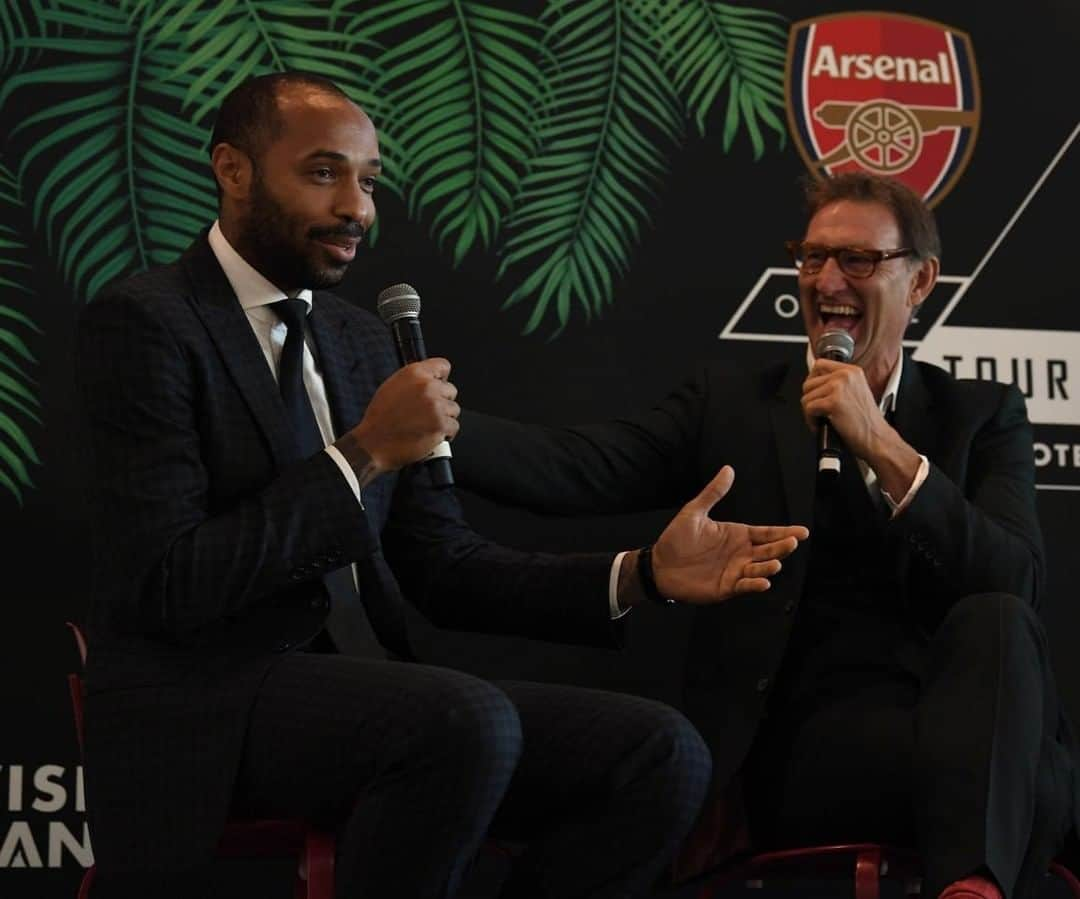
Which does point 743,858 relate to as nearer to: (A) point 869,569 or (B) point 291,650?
(A) point 869,569

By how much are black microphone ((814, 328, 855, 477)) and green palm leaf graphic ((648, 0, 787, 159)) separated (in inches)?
30.0

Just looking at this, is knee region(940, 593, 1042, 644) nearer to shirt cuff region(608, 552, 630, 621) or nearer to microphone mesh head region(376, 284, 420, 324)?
shirt cuff region(608, 552, 630, 621)

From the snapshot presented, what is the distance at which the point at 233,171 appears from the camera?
2701mm

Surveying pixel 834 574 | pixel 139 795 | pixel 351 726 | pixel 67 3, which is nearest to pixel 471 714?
pixel 351 726

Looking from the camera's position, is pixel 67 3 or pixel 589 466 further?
pixel 67 3

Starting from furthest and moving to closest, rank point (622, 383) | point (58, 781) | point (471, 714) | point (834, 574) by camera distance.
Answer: point (622, 383), point (58, 781), point (834, 574), point (471, 714)

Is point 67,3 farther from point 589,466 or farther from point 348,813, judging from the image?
point 348,813

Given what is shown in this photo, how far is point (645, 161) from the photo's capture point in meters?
3.73

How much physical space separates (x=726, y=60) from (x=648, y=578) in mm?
1607

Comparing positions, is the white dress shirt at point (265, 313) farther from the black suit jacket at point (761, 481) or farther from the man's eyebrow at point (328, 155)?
the black suit jacket at point (761, 481)

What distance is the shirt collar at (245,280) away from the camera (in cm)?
264

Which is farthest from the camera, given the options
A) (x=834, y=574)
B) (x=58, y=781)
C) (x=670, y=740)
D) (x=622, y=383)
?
(x=622, y=383)

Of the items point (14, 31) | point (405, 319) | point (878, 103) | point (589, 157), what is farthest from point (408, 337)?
point (878, 103)

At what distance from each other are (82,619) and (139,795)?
1211 mm
